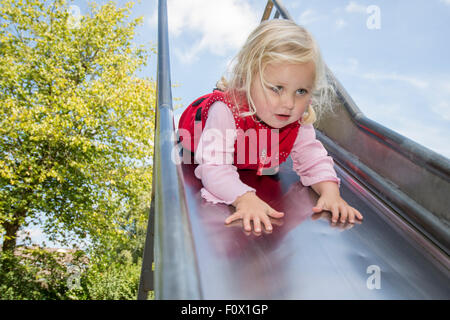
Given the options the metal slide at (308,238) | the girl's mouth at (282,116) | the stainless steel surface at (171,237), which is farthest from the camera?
the girl's mouth at (282,116)

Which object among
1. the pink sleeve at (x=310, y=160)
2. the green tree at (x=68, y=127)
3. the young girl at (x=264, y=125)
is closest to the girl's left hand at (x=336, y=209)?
the young girl at (x=264, y=125)

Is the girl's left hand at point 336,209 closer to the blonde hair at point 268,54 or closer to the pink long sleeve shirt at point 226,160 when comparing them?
the pink long sleeve shirt at point 226,160

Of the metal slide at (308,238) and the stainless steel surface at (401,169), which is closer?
the metal slide at (308,238)

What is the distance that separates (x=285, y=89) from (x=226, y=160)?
1.15 ft

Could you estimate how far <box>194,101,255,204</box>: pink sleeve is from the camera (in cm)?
121

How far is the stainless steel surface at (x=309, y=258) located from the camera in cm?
79

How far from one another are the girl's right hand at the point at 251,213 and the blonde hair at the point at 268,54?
0.42m

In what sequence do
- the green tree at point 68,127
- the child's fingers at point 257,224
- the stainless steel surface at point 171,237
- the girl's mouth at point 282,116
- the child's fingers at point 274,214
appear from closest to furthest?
the stainless steel surface at point 171,237 < the child's fingers at point 257,224 < the child's fingers at point 274,214 < the girl's mouth at point 282,116 < the green tree at point 68,127

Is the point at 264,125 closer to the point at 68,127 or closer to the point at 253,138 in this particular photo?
the point at 253,138

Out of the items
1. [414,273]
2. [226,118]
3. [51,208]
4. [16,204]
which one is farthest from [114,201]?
[414,273]

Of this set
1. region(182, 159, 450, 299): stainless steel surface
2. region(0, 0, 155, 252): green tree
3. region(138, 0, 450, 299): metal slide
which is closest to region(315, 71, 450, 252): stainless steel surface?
region(138, 0, 450, 299): metal slide

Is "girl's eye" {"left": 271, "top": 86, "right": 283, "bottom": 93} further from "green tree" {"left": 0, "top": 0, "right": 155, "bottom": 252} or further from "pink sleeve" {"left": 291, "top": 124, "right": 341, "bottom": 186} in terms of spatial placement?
"green tree" {"left": 0, "top": 0, "right": 155, "bottom": 252}
